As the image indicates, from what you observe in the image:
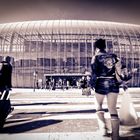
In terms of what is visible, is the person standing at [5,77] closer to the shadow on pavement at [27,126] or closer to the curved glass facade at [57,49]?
the shadow on pavement at [27,126]

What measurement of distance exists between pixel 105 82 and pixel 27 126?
239cm

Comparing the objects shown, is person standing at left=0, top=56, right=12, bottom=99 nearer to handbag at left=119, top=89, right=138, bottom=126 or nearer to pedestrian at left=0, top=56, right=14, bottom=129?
pedestrian at left=0, top=56, right=14, bottom=129

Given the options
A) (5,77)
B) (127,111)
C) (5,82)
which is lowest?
(127,111)

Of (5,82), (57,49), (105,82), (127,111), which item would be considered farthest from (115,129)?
(57,49)

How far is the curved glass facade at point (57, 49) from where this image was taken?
36.7 m

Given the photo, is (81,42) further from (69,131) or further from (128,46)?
(69,131)

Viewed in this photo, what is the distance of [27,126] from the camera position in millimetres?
6379

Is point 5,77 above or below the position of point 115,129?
above

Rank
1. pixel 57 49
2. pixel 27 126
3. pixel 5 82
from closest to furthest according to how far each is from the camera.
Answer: pixel 27 126
pixel 5 82
pixel 57 49

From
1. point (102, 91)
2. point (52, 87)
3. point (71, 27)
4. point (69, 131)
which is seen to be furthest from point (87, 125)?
point (71, 27)

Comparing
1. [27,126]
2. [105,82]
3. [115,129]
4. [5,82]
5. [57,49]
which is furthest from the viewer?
[57,49]

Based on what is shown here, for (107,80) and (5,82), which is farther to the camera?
(5,82)

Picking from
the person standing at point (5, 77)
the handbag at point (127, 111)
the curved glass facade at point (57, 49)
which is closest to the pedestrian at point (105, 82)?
the handbag at point (127, 111)

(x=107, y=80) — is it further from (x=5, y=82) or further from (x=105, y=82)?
(x=5, y=82)
